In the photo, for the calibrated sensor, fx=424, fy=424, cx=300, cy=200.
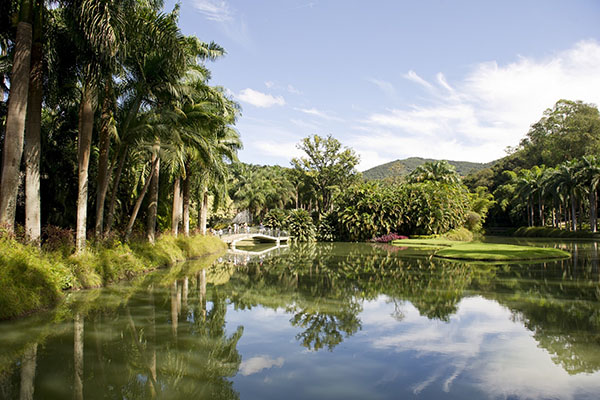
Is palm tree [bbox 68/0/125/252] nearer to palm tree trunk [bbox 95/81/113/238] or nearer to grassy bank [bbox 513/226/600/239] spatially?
palm tree trunk [bbox 95/81/113/238]

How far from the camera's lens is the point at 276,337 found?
320 inches

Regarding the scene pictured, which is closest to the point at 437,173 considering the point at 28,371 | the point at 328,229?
the point at 328,229

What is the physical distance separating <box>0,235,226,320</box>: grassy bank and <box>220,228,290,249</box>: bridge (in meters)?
19.5

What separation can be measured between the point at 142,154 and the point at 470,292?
15331mm

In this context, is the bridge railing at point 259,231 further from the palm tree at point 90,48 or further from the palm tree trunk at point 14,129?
the palm tree trunk at point 14,129

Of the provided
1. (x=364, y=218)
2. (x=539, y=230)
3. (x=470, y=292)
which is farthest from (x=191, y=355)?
(x=539, y=230)

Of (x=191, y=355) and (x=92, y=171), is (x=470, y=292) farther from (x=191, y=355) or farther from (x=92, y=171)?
(x=92, y=171)

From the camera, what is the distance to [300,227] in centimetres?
4988

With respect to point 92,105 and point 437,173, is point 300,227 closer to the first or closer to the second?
point 437,173

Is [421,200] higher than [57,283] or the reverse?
higher

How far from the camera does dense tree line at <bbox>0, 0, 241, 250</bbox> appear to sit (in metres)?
11.4

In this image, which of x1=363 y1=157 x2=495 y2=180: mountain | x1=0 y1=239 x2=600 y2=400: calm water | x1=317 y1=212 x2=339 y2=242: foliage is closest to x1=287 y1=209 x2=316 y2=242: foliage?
x1=317 y1=212 x2=339 y2=242: foliage

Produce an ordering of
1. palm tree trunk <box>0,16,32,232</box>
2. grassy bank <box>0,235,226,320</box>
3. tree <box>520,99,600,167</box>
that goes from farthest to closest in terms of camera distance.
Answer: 1. tree <box>520,99,600,167</box>
2. palm tree trunk <box>0,16,32,232</box>
3. grassy bank <box>0,235,226,320</box>

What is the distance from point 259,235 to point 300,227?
8479 mm
